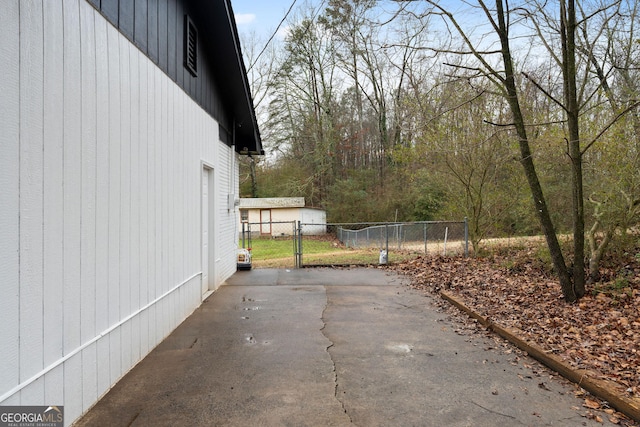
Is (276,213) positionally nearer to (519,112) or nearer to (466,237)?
(466,237)

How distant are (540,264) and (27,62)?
851 cm

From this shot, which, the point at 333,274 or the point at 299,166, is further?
the point at 299,166

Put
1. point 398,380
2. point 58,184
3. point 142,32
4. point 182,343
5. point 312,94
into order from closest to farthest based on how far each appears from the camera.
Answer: point 58,184 → point 398,380 → point 142,32 → point 182,343 → point 312,94

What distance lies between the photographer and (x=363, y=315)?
624 cm

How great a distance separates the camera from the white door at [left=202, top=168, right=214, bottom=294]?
7.38 m

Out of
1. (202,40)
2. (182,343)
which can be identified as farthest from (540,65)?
(182,343)

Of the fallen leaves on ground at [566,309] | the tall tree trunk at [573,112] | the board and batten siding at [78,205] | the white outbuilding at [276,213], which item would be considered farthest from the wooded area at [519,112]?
the white outbuilding at [276,213]

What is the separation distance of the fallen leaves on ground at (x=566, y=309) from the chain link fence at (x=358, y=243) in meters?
2.98

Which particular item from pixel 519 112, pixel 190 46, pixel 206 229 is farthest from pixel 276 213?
pixel 519 112

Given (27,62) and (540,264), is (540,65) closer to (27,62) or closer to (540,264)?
(540,264)

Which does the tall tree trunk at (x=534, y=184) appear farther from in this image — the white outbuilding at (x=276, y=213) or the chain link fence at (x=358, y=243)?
the white outbuilding at (x=276, y=213)

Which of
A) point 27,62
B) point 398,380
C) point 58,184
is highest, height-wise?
point 27,62

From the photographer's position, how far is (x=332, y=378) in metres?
3.80

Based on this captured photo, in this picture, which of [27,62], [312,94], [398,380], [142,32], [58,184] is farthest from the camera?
[312,94]
